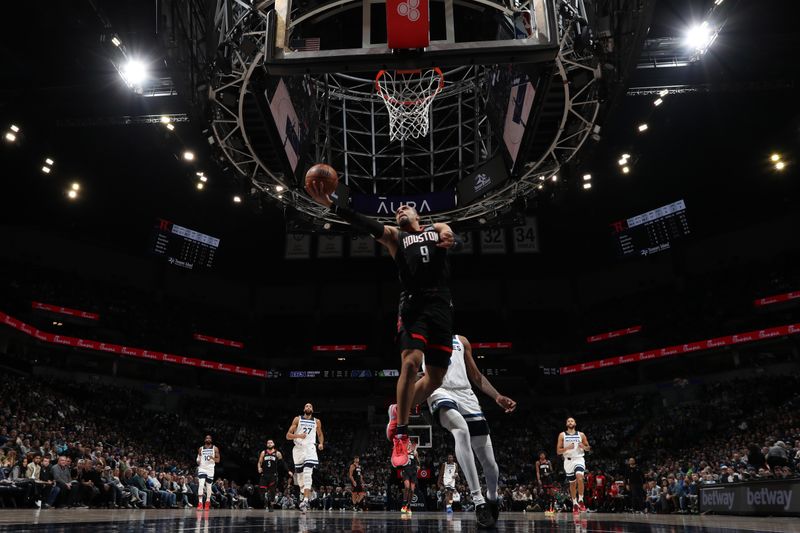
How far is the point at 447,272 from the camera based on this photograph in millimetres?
5230

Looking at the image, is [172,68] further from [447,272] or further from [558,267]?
[558,267]

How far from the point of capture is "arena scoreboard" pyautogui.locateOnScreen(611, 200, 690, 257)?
30.7m

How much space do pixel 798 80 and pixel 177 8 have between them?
20492 mm

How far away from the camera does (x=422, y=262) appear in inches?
196

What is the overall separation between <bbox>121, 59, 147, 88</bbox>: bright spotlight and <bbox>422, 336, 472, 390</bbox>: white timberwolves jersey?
14989 mm

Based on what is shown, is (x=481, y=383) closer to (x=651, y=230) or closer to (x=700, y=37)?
(x=700, y=37)

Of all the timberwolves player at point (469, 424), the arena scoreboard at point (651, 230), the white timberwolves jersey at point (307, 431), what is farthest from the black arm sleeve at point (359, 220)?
the arena scoreboard at point (651, 230)

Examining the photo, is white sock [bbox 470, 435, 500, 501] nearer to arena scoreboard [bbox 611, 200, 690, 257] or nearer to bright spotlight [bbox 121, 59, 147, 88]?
bright spotlight [bbox 121, 59, 147, 88]

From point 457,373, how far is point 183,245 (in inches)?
1166

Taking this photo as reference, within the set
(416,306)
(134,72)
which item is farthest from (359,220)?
(134,72)

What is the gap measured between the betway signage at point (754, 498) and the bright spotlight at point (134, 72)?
721 inches

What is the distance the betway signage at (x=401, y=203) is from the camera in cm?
2030

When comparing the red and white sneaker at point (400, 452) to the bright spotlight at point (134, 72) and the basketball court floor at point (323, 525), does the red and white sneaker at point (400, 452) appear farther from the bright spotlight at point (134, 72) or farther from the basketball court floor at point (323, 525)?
the bright spotlight at point (134, 72)

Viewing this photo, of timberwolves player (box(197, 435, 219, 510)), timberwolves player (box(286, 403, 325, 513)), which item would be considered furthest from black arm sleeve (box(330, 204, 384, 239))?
timberwolves player (box(197, 435, 219, 510))
